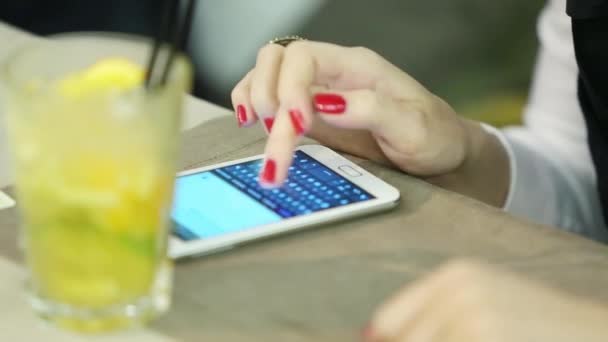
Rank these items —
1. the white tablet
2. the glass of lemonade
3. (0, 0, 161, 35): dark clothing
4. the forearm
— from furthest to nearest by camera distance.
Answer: (0, 0, 161, 35): dark clothing < the forearm < the white tablet < the glass of lemonade

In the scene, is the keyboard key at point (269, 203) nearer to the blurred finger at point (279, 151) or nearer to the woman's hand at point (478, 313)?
the blurred finger at point (279, 151)

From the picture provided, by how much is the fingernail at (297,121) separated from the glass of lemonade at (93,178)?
150 mm

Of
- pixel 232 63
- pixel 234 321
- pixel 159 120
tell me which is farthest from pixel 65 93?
pixel 232 63

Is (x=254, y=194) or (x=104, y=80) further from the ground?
(x=104, y=80)

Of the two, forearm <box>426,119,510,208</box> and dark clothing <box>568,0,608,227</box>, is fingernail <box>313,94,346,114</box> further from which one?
dark clothing <box>568,0,608,227</box>

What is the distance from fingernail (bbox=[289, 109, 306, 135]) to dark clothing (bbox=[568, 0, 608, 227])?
11.3 inches

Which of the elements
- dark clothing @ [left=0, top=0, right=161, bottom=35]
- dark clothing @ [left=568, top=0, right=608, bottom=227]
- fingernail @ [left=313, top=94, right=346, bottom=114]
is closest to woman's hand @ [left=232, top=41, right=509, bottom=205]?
fingernail @ [left=313, top=94, right=346, bottom=114]

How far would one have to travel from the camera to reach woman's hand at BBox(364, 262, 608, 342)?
18.8 inches

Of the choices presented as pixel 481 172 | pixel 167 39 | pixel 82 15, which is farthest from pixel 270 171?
pixel 82 15

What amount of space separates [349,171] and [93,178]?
27cm

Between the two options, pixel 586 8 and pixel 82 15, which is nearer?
pixel 586 8

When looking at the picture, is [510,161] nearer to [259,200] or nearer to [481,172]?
[481,172]

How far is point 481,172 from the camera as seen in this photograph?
33.8 inches

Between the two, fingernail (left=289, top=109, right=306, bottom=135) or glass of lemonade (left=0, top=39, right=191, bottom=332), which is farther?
fingernail (left=289, top=109, right=306, bottom=135)
